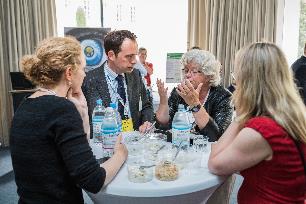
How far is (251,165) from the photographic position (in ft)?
4.03

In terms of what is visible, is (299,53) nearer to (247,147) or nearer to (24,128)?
(247,147)

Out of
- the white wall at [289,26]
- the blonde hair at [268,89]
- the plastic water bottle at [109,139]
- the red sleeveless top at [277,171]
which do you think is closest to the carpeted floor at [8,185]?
the plastic water bottle at [109,139]

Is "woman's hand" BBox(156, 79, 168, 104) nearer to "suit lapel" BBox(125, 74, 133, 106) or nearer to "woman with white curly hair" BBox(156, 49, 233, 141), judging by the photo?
"woman with white curly hair" BBox(156, 49, 233, 141)

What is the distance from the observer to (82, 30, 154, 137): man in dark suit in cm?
231

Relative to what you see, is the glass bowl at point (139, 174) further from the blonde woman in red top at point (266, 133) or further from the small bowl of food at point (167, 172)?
the blonde woman in red top at point (266, 133)

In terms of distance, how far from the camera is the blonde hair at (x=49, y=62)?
125 centimetres

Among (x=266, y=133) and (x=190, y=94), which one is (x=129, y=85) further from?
(x=266, y=133)

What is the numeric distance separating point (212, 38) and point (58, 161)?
3.76 meters

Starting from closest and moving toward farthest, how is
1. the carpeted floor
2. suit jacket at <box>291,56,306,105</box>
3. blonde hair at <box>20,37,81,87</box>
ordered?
blonde hair at <box>20,37,81,87</box>, the carpeted floor, suit jacket at <box>291,56,306,105</box>

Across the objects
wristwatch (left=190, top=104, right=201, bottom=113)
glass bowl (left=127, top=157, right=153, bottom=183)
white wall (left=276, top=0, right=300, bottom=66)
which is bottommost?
glass bowl (left=127, top=157, right=153, bottom=183)

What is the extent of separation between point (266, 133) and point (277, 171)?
0.51 feet

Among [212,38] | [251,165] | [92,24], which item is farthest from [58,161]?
[92,24]

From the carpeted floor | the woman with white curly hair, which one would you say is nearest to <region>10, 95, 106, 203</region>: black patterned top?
the woman with white curly hair

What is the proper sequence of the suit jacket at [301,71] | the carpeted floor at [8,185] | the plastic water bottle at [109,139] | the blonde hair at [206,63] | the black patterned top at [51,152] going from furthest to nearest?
the suit jacket at [301,71]
the carpeted floor at [8,185]
the blonde hair at [206,63]
the plastic water bottle at [109,139]
the black patterned top at [51,152]
